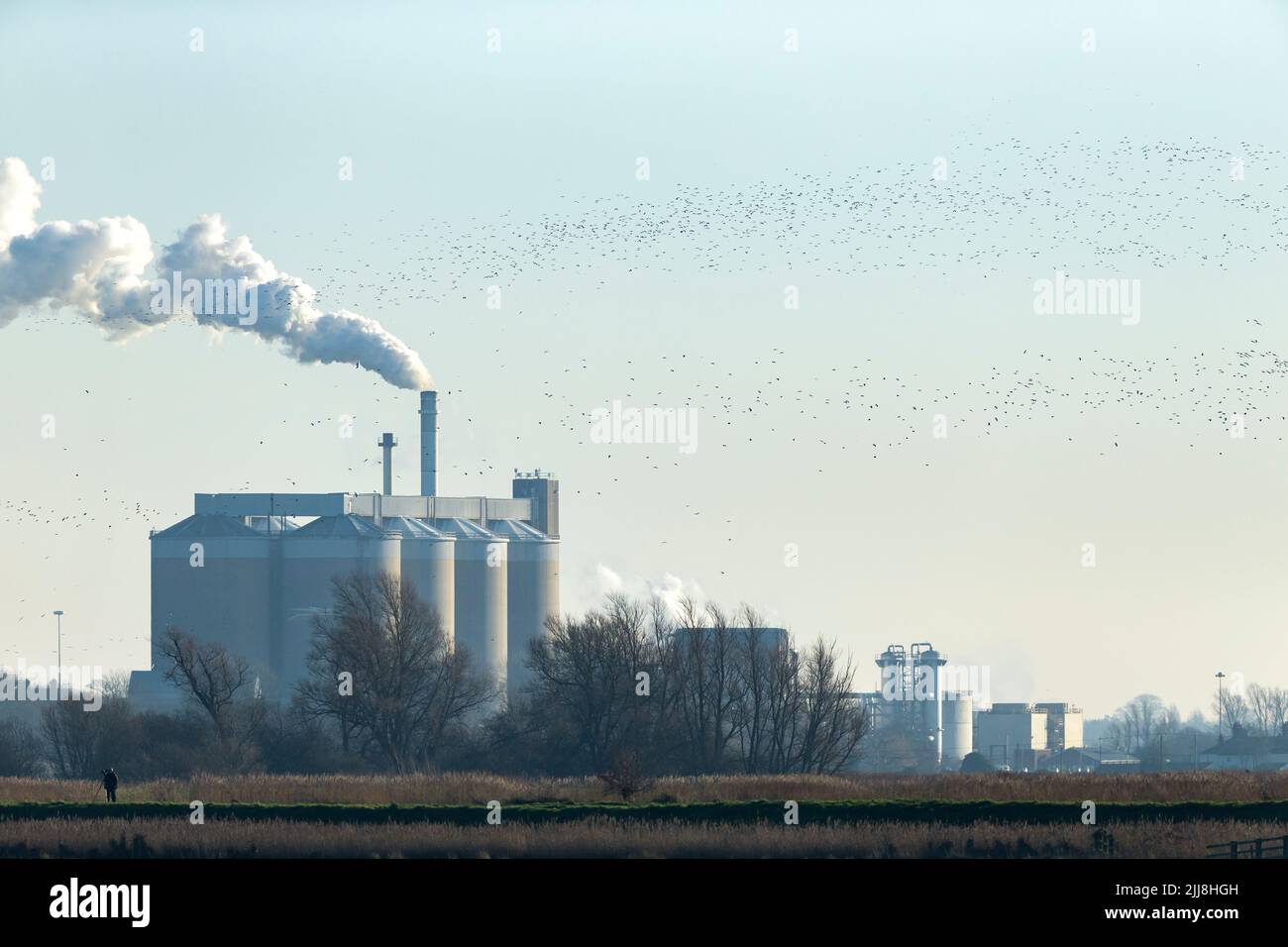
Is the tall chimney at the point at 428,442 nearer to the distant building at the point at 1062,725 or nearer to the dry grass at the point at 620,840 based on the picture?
the distant building at the point at 1062,725

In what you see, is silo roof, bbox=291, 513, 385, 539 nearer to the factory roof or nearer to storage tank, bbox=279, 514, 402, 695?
storage tank, bbox=279, 514, 402, 695

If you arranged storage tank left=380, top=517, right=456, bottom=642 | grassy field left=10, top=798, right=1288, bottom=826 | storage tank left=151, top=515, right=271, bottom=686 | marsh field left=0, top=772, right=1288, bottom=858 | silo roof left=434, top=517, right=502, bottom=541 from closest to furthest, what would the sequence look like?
marsh field left=0, top=772, right=1288, bottom=858, grassy field left=10, top=798, right=1288, bottom=826, storage tank left=151, top=515, right=271, bottom=686, storage tank left=380, top=517, right=456, bottom=642, silo roof left=434, top=517, right=502, bottom=541

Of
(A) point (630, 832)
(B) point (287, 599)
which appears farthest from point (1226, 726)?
(A) point (630, 832)

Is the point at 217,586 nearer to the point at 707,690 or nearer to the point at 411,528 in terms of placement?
the point at 411,528

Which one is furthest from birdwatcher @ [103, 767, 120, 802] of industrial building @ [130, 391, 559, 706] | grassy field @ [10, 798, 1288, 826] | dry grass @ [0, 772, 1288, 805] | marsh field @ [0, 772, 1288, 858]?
industrial building @ [130, 391, 559, 706]
